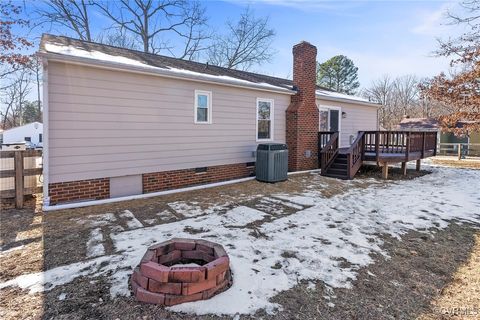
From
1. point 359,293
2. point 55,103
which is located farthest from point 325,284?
point 55,103

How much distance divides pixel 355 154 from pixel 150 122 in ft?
21.8

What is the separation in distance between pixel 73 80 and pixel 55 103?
0.59m

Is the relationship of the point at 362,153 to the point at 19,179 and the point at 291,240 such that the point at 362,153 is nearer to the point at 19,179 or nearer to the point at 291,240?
the point at 291,240

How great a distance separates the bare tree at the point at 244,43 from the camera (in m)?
22.8

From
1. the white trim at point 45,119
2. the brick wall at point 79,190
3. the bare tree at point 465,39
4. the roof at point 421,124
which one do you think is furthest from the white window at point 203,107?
the roof at point 421,124

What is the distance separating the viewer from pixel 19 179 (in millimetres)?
5281

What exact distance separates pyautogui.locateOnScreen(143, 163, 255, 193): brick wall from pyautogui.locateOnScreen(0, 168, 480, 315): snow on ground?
2301mm

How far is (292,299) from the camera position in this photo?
2.50 m

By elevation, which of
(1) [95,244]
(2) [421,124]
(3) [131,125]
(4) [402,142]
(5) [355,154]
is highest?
(2) [421,124]

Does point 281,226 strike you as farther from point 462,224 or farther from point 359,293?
point 462,224

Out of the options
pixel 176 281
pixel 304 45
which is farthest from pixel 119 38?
pixel 176 281

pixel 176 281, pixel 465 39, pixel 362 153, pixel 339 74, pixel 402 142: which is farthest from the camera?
pixel 339 74

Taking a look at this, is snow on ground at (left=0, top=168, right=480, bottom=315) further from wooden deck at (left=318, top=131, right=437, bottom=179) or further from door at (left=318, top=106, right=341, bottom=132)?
door at (left=318, top=106, right=341, bottom=132)

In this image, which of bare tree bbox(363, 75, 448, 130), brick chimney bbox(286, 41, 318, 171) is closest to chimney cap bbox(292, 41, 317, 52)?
brick chimney bbox(286, 41, 318, 171)
